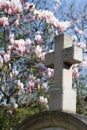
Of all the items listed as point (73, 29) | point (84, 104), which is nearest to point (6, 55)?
point (73, 29)

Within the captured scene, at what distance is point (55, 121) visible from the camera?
7.09m

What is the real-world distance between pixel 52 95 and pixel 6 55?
8.09 feet

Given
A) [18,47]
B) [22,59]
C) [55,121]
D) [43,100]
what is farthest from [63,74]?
[22,59]

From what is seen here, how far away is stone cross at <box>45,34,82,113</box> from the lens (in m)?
7.36

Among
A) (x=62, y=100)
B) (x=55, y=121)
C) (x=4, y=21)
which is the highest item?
(x=4, y=21)

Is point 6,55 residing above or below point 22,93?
above

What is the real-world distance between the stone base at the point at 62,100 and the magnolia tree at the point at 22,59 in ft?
7.19

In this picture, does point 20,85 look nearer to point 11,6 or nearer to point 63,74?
point 11,6

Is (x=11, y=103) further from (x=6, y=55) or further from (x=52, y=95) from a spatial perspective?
(x=52, y=95)

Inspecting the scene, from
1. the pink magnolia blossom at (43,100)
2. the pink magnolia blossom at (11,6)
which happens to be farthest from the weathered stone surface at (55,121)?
the pink magnolia blossom at (11,6)

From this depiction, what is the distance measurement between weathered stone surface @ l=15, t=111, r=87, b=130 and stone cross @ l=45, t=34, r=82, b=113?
10.0 inches

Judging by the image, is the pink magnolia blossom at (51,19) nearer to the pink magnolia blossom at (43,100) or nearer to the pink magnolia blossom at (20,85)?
the pink magnolia blossom at (20,85)

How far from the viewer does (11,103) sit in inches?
390

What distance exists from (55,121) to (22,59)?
357 cm
